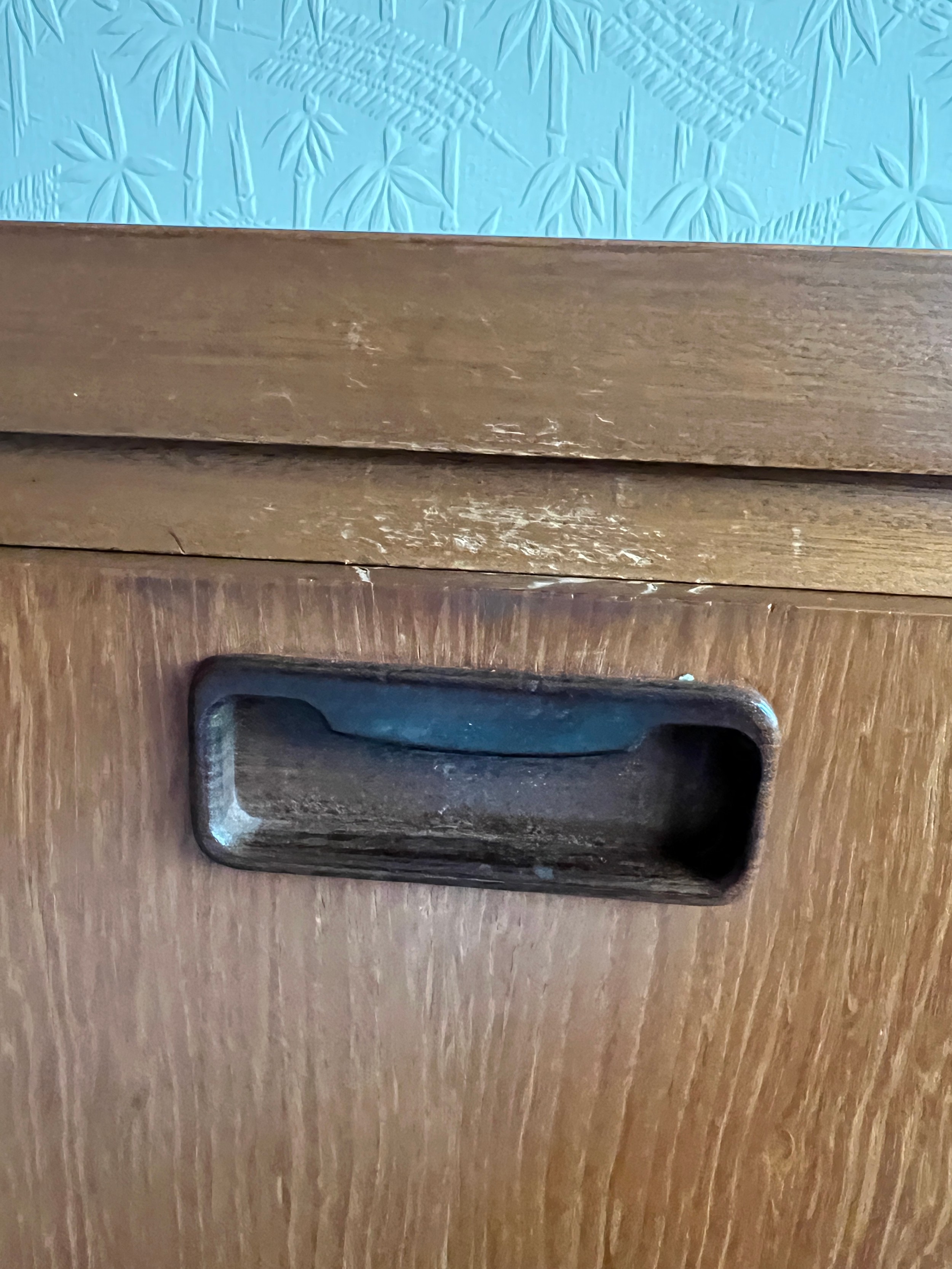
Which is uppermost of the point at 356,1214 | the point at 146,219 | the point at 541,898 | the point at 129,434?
the point at 146,219

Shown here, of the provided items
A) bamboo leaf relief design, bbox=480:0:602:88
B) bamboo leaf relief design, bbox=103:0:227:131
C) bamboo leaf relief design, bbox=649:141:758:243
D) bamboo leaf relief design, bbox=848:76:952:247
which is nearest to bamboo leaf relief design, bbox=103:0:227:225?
bamboo leaf relief design, bbox=103:0:227:131

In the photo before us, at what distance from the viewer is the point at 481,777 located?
23 cm

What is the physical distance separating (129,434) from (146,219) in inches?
17.9

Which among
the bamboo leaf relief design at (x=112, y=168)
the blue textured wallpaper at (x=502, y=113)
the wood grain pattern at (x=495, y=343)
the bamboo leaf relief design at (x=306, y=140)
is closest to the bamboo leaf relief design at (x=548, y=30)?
the blue textured wallpaper at (x=502, y=113)

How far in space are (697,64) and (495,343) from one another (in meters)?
0.45

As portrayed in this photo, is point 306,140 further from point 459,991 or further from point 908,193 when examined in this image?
point 459,991

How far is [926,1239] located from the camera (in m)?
0.23

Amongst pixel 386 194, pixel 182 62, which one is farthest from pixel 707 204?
pixel 182 62

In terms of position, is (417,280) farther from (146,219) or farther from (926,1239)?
(146,219)

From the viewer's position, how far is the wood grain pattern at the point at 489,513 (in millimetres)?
192

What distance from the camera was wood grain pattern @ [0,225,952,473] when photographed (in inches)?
6.9

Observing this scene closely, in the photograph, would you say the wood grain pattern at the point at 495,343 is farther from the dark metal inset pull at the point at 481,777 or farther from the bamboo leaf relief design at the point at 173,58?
the bamboo leaf relief design at the point at 173,58

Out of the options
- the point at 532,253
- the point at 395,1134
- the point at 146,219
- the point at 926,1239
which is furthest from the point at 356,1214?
the point at 146,219

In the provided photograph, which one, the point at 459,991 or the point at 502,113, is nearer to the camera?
the point at 459,991
